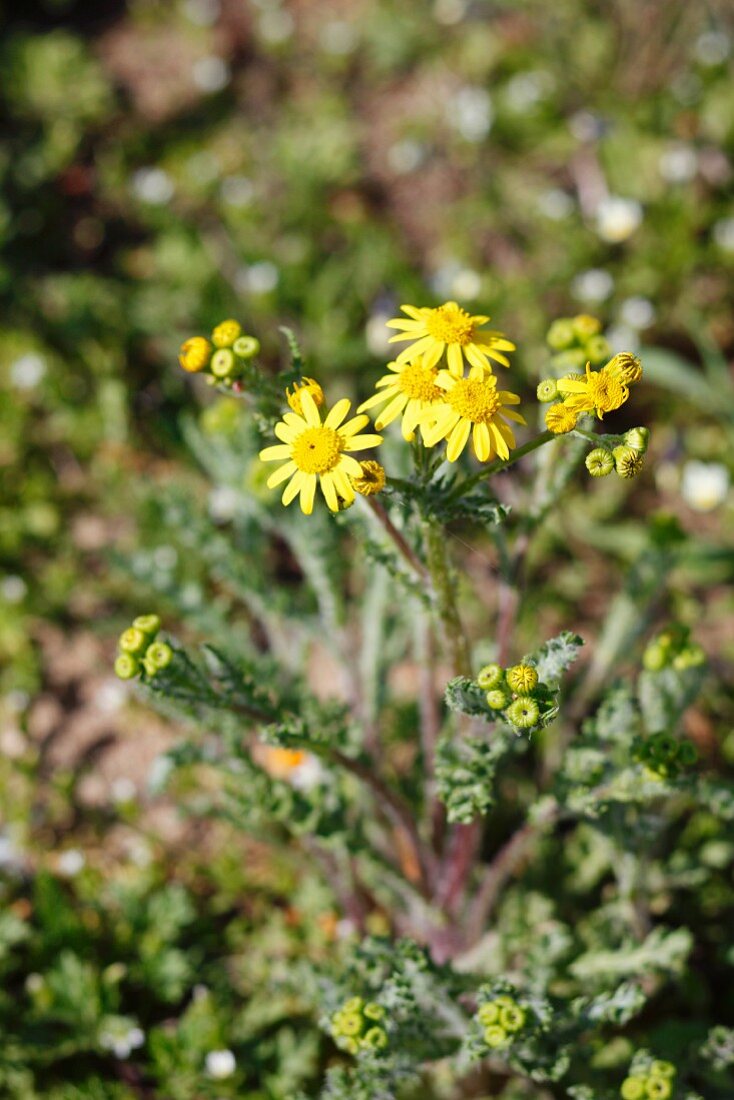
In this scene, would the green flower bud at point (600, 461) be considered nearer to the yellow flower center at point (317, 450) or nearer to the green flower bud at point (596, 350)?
the yellow flower center at point (317, 450)

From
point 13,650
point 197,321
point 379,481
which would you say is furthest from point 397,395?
point 197,321

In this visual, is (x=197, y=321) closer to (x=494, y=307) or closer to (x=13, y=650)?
(x=494, y=307)

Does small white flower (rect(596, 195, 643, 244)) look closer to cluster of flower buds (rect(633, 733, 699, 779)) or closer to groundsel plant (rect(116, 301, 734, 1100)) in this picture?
groundsel plant (rect(116, 301, 734, 1100))

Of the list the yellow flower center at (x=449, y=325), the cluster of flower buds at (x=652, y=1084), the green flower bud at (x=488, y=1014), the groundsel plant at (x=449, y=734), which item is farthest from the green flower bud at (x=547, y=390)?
the cluster of flower buds at (x=652, y=1084)

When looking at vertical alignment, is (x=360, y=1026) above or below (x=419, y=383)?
below

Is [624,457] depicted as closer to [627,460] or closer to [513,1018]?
[627,460]

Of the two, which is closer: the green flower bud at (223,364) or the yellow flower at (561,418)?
Result: the yellow flower at (561,418)

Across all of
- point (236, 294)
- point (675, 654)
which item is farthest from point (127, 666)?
point (236, 294)
